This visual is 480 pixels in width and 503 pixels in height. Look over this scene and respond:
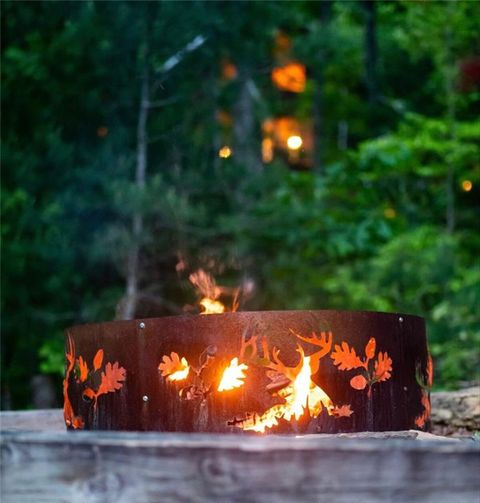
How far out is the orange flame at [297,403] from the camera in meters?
2.97

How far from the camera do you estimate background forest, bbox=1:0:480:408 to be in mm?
7562

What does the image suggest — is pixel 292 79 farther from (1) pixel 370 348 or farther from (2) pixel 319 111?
(1) pixel 370 348

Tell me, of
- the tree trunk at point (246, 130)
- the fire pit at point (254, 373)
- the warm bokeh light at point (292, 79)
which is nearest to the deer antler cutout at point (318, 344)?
the fire pit at point (254, 373)

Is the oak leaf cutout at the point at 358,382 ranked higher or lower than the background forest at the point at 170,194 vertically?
lower

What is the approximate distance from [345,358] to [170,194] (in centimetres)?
466

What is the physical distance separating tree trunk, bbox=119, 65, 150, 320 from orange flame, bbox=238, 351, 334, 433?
14.9 feet

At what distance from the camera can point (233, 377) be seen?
2998mm

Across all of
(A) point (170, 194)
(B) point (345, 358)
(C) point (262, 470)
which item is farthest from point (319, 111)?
(C) point (262, 470)

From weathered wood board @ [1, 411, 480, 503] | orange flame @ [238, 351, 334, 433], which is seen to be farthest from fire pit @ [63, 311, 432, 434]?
weathered wood board @ [1, 411, 480, 503]

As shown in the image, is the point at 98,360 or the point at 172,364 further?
the point at 98,360

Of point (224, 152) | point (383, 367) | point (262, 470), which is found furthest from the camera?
point (224, 152)

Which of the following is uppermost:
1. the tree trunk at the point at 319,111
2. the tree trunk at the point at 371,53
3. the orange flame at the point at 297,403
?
the tree trunk at the point at 371,53

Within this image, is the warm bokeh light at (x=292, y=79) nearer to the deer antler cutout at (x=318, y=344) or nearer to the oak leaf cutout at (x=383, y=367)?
the oak leaf cutout at (x=383, y=367)

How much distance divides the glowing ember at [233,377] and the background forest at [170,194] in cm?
457
